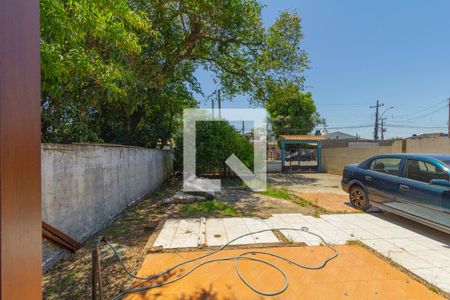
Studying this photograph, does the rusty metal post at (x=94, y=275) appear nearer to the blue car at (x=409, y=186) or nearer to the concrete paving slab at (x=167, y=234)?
the concrete paving slab at (x=167, y=234)

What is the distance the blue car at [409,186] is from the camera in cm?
379

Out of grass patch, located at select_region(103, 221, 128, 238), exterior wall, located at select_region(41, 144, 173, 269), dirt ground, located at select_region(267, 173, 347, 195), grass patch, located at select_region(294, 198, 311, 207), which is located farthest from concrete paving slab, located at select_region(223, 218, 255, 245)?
dirt ground, located at select_region(267, 173, 347, 195)

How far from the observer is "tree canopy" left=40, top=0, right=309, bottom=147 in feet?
8.21

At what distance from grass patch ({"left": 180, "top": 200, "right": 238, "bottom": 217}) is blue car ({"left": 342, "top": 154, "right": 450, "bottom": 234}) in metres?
3.13

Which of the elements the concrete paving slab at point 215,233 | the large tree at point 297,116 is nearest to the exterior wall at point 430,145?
the concrete paving slab at point 215,233

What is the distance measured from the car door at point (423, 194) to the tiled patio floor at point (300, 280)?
4.77ft

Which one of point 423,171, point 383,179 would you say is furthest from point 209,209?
point 423,171

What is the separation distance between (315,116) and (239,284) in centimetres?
2145

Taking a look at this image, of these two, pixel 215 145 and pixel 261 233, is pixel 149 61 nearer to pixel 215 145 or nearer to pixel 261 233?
pixel 215 145

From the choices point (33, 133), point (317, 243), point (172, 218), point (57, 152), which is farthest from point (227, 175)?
point (33, 133)

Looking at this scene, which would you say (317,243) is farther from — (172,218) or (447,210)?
(172,218)

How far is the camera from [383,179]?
193 inches

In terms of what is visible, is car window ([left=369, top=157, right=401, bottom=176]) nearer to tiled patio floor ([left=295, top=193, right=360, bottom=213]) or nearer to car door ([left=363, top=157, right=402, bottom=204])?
car door ([left=363, top=157, right=402, bottom=204])

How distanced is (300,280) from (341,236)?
1.75 metres
